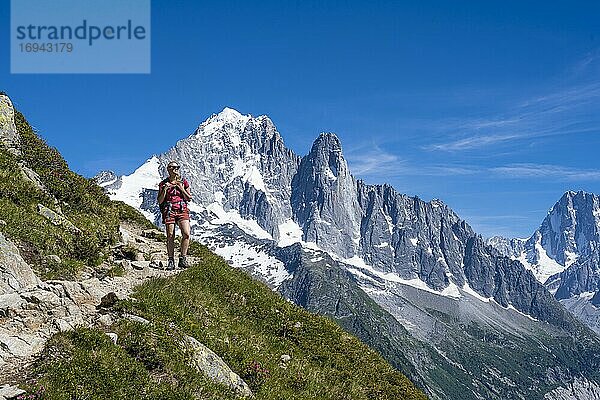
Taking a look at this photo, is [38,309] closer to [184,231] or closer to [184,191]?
[184,231]

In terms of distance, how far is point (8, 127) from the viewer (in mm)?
26703

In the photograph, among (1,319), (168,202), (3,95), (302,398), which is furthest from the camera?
(3,95)

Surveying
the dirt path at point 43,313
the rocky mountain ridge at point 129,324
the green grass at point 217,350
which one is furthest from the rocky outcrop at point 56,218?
the green grass at point 217,350

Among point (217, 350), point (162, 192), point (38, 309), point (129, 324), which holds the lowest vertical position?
point (217, 350)

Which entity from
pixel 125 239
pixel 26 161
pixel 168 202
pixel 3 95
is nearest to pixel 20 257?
pixel 168 202

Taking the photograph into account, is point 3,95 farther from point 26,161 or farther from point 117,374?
point 117,374

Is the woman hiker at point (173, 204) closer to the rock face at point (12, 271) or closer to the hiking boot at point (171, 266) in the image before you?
the hiking boot at point (171, 266)

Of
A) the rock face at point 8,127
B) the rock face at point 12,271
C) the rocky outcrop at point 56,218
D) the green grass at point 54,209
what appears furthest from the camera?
the rock face at point 8,127

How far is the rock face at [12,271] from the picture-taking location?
14.0m

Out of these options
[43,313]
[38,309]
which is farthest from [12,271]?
[43,313]

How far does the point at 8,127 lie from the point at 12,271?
15.0 metres

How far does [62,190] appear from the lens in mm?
24234

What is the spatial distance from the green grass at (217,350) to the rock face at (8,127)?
37.8 ft

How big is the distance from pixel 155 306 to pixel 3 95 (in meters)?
18.9
